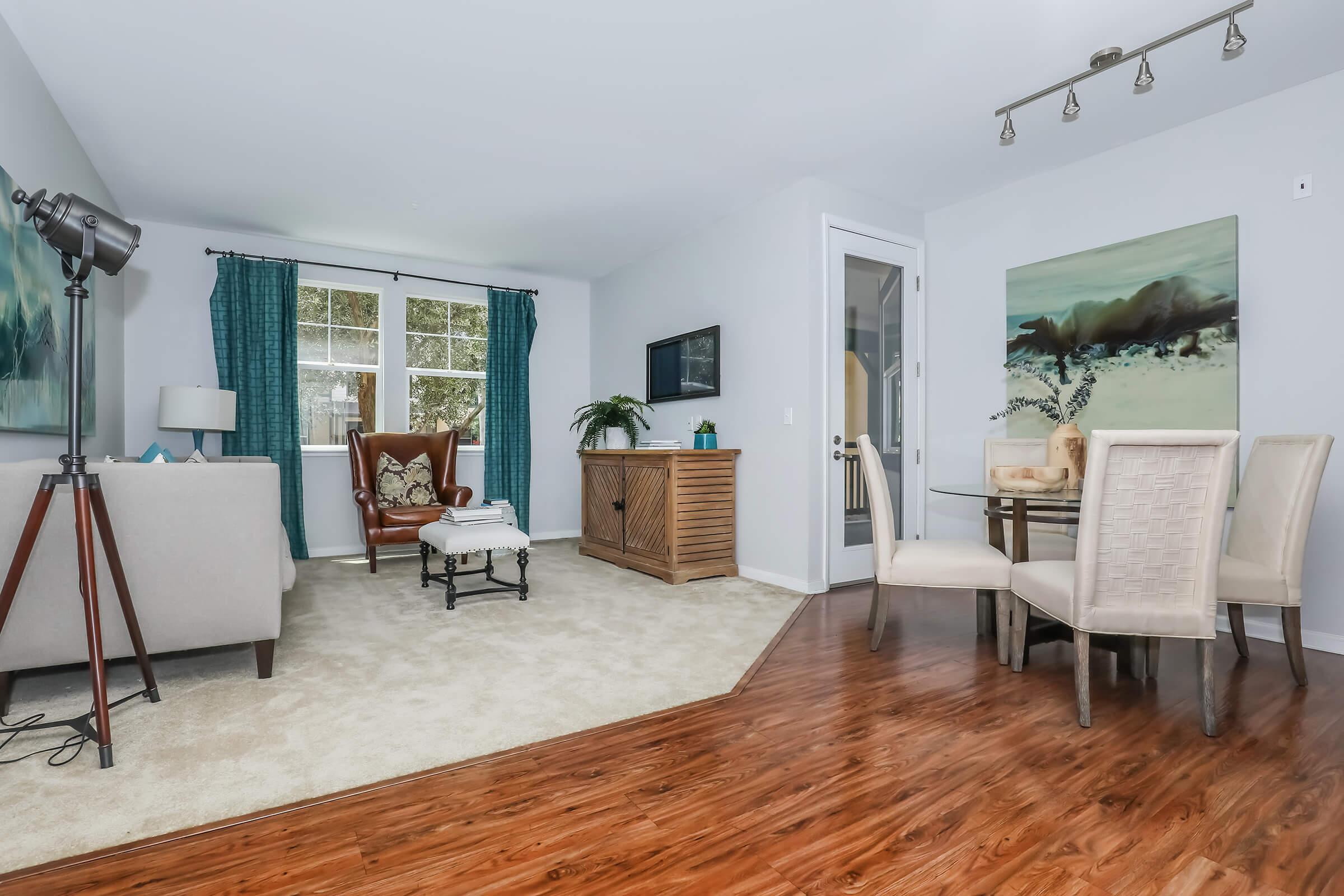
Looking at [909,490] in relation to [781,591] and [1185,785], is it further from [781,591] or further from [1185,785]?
[1185,785]

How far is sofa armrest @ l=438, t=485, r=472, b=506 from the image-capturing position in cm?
491

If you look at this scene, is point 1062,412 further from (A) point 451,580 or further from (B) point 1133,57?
(A) point 451,580

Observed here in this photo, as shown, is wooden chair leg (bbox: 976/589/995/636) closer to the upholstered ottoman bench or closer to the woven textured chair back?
the woven textured chair back

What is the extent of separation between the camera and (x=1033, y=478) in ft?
8.71

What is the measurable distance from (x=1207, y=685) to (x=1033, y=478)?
0.90 metres

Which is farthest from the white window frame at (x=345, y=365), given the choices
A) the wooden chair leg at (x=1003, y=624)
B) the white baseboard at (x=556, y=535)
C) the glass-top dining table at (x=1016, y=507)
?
the wooden chair leg at (x=1003, y=624)

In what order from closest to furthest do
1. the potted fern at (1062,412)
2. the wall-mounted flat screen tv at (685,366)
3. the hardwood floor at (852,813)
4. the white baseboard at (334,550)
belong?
the hardwood floor at (852,813) < the potted fern at (1062,412) < the wall-mounted flat screen tv at (685,366) < the white baseboard at (334,550)

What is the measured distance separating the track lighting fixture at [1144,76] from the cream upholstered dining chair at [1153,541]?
1.53 metres

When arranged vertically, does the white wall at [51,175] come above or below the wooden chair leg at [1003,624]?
above

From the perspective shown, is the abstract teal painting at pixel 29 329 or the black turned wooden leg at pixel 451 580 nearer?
the abstract teal painting at pixel 29 329

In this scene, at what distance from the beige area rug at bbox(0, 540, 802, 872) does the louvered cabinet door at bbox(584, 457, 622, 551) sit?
43.7 inches

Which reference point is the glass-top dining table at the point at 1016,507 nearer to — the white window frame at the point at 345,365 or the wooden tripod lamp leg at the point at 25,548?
the wooden tripod lamp leg at the point at 25,548

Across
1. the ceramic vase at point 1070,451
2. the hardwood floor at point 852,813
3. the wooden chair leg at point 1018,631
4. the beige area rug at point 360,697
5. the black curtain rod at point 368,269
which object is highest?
the black curtain rod at point 368,269

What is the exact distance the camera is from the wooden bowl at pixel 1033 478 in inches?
104
